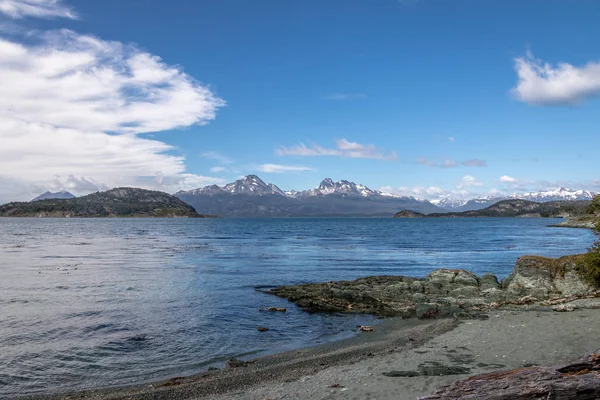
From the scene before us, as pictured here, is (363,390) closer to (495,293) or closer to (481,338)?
(481,338)

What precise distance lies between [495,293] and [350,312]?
11.5m

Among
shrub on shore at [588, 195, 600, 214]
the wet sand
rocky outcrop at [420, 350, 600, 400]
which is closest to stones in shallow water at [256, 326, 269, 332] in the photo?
the wet sand

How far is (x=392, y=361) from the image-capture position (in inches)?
718

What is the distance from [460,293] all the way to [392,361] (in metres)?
20.0

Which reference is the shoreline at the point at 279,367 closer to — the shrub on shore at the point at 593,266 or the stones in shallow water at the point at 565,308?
the stones in shallow water at the point at 565,308

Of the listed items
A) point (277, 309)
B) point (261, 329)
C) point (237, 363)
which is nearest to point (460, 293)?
point (277, 309)

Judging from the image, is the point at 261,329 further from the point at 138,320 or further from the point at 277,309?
the point at 138,320

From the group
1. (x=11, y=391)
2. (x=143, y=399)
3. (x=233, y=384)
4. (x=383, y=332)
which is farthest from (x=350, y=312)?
(x=11, y=391)

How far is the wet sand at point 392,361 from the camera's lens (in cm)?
1509

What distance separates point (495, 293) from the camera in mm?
33906

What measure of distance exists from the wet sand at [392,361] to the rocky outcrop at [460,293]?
15.4 feet

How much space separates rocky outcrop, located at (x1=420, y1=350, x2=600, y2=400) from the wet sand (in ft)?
15.8

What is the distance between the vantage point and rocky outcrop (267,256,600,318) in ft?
98.0

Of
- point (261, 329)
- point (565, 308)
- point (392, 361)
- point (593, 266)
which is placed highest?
point (593, 266)
